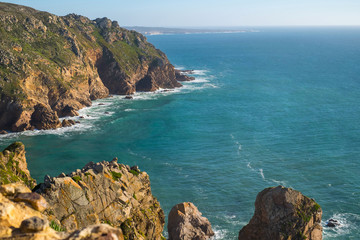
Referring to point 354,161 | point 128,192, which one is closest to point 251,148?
point 354,161

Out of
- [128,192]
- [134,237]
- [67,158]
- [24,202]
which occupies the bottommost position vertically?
[67,158]

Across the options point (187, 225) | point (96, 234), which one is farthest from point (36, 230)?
point (187, 225)

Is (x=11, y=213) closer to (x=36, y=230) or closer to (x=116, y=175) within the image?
(x=36, y=230)

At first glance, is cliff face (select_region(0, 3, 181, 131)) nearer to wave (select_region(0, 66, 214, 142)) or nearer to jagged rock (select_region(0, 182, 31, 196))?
wave (select_region(0, 66, 214, 142))

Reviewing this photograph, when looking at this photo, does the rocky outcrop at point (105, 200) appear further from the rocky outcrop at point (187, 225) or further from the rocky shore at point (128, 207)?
the rocky outcrop at point (187, 225)

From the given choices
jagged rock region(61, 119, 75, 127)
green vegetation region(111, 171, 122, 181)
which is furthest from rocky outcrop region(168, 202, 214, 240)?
jagged rock region(61, 119, 75, 127)

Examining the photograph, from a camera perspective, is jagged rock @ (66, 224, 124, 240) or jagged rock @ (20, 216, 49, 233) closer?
jagged rock @ (66, 224, 124, 240)

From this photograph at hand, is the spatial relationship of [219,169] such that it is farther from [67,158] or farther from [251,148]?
[67,158]
